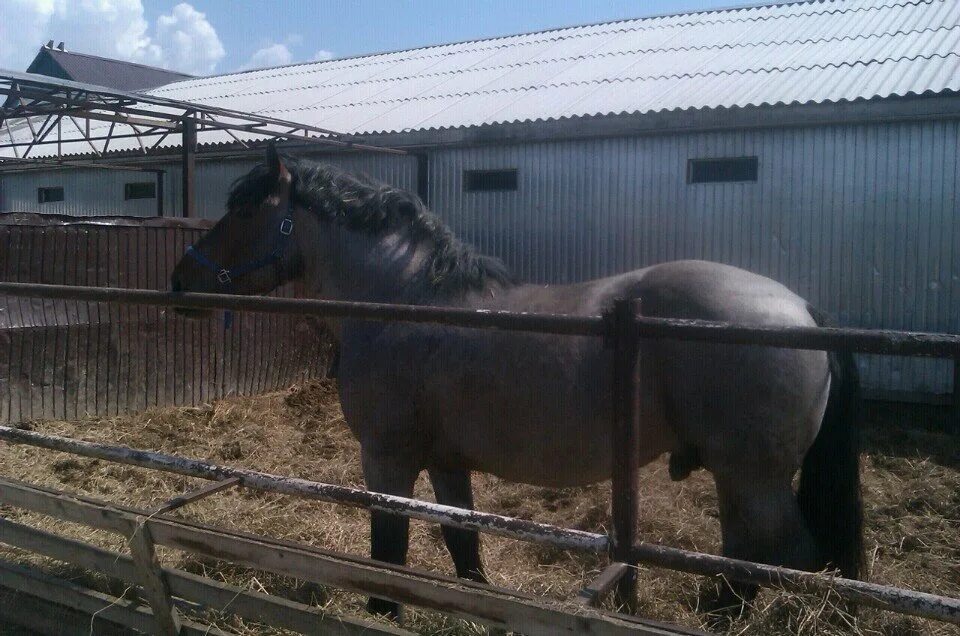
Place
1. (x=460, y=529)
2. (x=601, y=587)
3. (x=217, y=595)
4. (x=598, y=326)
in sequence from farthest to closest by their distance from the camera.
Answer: (x=460, y=529) → (x=217, y=595) → (x=598, y=326) → (x=601, y=587)

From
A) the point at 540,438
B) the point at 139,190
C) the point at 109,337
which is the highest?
the point at 139,190

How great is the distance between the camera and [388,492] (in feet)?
10.6

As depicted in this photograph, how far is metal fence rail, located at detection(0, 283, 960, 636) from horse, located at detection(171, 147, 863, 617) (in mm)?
553

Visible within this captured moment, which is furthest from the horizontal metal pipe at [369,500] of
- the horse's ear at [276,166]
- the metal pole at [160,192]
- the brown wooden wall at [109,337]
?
the metal pole at [160,192]

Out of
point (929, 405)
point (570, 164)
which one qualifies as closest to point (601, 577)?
point (929, 405)

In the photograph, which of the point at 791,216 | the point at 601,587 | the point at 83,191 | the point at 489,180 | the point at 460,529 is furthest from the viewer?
the point at 83,191

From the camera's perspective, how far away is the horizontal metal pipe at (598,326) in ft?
5.71

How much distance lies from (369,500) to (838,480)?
181 cm

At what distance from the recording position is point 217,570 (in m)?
3.57

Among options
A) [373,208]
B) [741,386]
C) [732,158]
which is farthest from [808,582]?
[732,158]

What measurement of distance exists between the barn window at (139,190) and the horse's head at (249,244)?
10838 mm

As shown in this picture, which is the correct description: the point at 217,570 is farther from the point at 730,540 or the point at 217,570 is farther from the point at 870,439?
the point at 870,439

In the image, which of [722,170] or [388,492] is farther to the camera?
[722,170]

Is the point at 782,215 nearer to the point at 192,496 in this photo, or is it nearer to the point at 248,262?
the point at 248,262
